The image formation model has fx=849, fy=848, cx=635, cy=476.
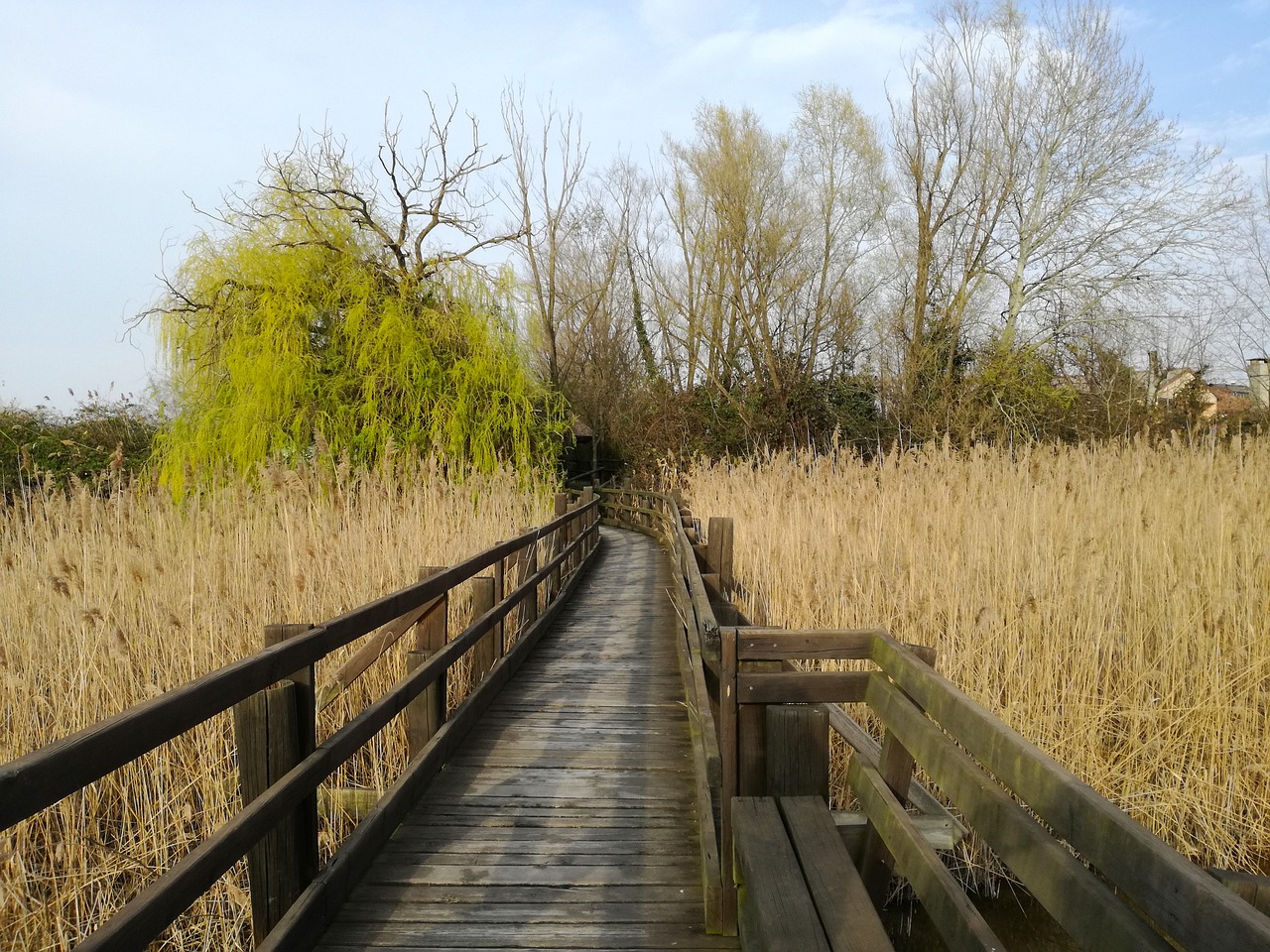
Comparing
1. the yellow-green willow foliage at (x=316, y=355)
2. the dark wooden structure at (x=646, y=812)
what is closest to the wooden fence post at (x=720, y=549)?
the dark wooden structure at (x=646, y=812)

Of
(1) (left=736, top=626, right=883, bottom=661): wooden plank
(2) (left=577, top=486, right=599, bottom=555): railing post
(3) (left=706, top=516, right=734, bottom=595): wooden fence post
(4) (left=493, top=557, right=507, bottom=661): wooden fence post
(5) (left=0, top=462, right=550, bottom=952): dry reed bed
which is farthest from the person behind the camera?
(2) (left=577, top=486, right=599, bottom=555): railing post

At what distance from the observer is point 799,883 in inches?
71.7

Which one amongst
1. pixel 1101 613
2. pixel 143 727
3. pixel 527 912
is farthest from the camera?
pixel 1101 613

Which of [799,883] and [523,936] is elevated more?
[799,883]

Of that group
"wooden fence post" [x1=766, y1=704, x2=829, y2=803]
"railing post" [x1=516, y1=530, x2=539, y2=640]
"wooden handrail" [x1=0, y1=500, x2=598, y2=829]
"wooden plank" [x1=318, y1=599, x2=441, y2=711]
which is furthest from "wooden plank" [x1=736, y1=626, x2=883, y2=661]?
"railing post" [x1=516, y1=530, x2=539, y2=640]

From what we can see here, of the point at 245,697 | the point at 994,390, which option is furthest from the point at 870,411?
the point at 245,697

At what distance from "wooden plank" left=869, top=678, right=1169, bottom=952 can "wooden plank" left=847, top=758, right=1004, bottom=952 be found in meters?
0.12

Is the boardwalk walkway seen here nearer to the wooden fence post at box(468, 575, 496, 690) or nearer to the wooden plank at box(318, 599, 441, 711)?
the wooden fence post at box(468, 575, 496, 690)

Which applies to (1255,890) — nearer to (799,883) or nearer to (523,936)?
(799,883)

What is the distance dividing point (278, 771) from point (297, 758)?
0.22 feet

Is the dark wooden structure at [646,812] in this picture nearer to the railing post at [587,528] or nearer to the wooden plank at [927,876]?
the wooden plank at [927,876]

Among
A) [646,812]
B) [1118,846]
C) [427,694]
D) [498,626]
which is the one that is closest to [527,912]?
[646,812]

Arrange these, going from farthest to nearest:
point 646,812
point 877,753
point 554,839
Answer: point 646,812 → point 554,839 → point 877,753

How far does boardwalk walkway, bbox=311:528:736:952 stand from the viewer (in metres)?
2.60
